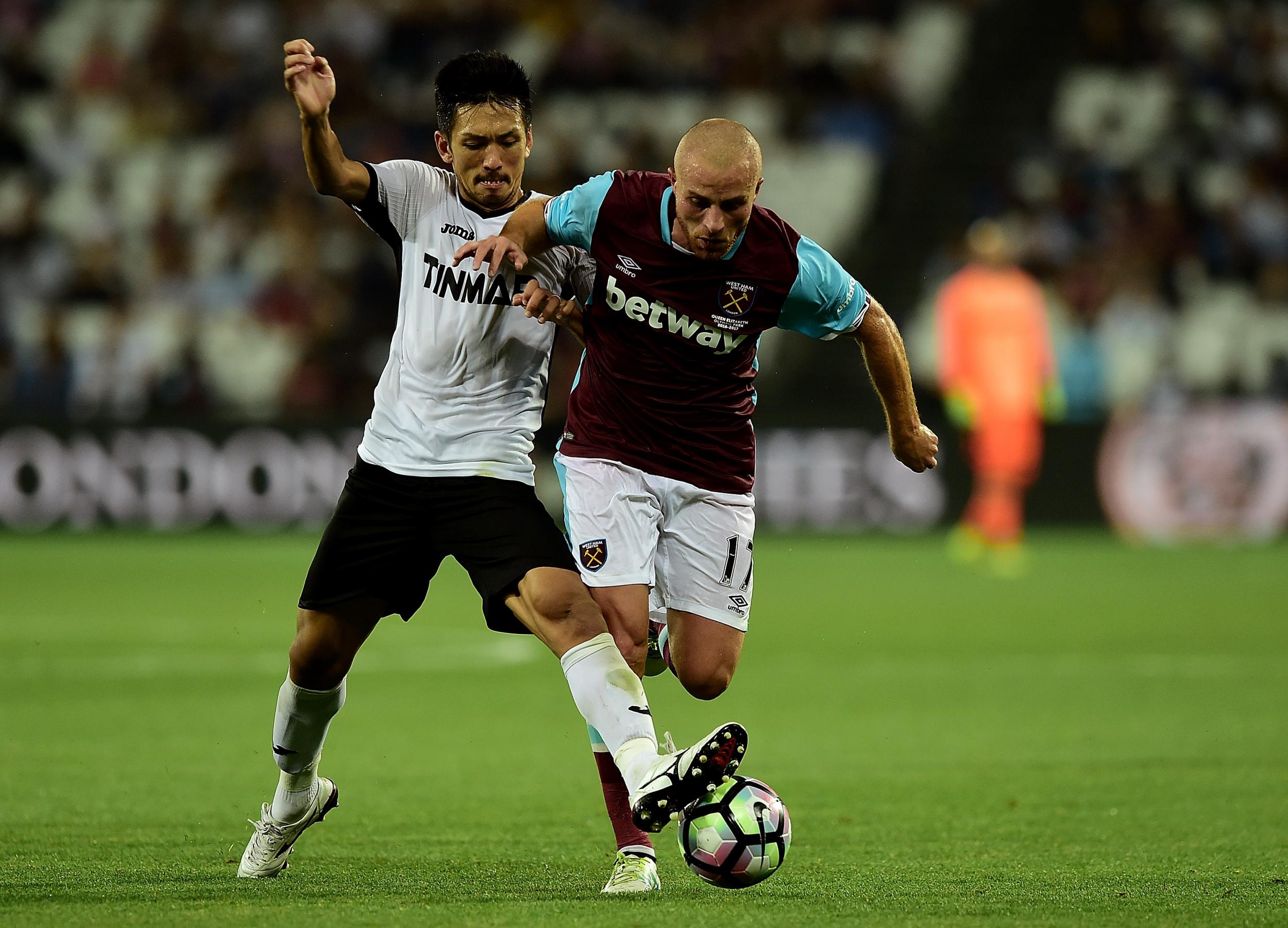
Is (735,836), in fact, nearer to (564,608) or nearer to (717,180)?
(564,608)

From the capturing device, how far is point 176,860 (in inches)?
202

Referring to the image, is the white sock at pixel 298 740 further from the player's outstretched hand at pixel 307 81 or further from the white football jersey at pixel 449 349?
the player's outstretched hand at pixel 307 81

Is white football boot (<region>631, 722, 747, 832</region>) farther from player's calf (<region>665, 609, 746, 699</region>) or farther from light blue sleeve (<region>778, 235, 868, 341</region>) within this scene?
light blue sleeve (<region>778, 235, 868, 341</region>)

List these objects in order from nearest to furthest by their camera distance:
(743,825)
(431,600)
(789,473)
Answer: (743,825) → (431,600) → (789,473)

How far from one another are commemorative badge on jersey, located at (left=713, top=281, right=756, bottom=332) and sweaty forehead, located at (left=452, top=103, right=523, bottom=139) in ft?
2.46

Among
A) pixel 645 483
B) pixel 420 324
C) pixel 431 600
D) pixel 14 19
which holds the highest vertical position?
pixel 14 19

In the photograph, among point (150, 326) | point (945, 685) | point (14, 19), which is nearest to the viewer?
point (945, 685)

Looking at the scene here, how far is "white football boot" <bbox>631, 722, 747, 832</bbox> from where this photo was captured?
4270 mm

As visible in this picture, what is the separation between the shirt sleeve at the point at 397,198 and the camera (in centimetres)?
518

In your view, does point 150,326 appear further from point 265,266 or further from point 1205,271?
point 1205,271

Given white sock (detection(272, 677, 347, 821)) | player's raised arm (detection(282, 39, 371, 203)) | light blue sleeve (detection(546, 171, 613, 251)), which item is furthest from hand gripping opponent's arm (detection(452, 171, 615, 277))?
white sock (detection(272, 677, 347, 821))

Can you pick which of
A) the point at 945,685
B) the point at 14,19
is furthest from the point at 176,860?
the point at 14,19

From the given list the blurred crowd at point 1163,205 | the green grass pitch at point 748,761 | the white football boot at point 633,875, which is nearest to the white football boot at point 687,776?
the green grass pitch at point 748,761

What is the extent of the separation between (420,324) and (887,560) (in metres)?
10.5
